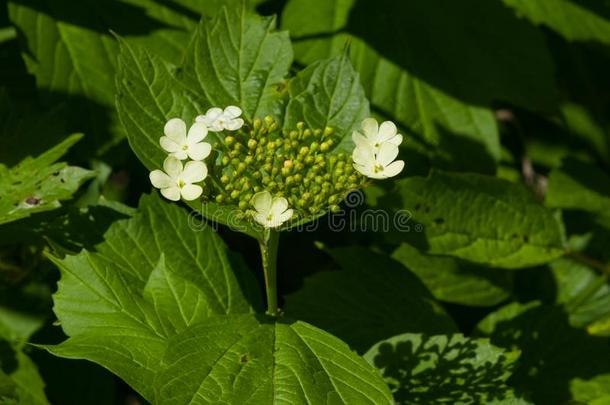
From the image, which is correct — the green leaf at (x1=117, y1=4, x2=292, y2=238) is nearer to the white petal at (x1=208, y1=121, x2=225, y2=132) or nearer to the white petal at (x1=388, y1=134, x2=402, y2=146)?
the white petal at (x1=208, y1=121, x2=225, y2=132)

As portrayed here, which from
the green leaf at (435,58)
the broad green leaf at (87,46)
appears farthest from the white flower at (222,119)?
the green leaf at (435,58)

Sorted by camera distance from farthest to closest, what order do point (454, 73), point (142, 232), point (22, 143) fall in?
point (454, 73), point (22, 143), point (142, 232)

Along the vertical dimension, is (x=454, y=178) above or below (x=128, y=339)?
above

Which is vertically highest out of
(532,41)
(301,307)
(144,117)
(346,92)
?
(532,41)

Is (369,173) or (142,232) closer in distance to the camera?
(369,173)

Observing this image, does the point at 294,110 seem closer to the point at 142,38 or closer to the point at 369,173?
the point at 369,173

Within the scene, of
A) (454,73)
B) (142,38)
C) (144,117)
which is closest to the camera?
(144,117)

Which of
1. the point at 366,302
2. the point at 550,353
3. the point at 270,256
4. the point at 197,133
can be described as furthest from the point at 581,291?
the point at 197,133

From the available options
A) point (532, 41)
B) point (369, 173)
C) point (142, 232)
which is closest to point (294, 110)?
point (369, 173)
